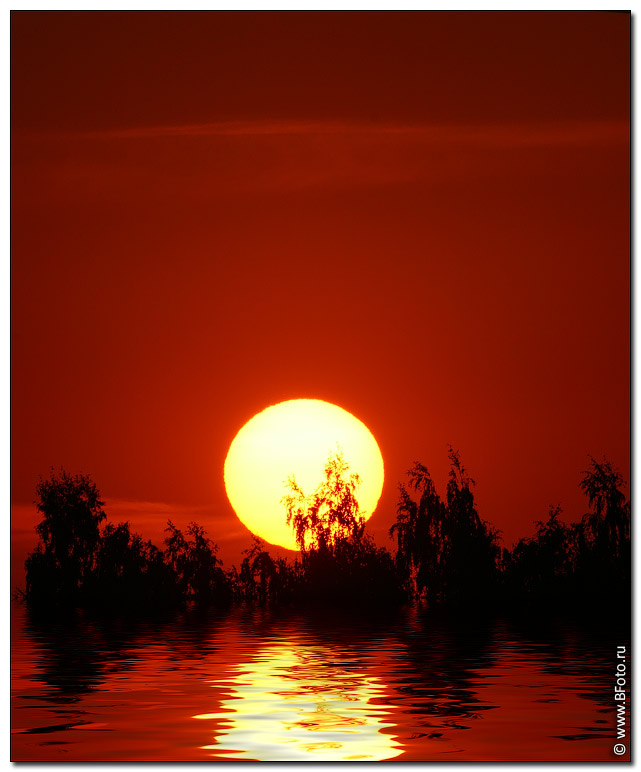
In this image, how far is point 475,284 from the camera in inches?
551

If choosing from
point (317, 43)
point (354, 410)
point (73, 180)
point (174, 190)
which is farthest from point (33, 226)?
point (354, 410)

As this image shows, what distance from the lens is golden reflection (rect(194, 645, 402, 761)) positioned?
9.24 m

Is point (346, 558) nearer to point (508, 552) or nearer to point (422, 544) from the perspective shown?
point (422, 544)

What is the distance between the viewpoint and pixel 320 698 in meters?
11.5

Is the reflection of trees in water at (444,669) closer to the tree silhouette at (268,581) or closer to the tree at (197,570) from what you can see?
the tree at (197,570)

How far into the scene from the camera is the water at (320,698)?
932cm

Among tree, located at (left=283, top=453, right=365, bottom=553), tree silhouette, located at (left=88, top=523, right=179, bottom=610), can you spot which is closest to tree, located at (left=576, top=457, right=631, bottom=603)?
tree, located at (left=283, top=453, right=365, bottom=553)

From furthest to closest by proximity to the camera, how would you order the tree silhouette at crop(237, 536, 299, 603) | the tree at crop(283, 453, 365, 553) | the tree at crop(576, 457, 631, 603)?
the tree silhouette at crop(237, 536, 299, 603) → the tree at crop(283, 453, 365, 553) → the tree at crop(576, 457, 631, 603)

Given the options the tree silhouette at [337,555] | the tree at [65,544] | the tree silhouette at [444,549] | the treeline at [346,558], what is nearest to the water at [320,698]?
the treeline at [346,558]

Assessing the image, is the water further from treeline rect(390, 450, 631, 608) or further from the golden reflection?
treeline rect(390, 450, 631, 608)

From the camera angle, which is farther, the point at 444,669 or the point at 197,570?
the point at 197,570

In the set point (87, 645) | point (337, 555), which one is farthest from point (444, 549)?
point (87, 645)

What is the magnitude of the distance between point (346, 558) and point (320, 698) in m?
20.9

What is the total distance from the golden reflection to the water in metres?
0.02
